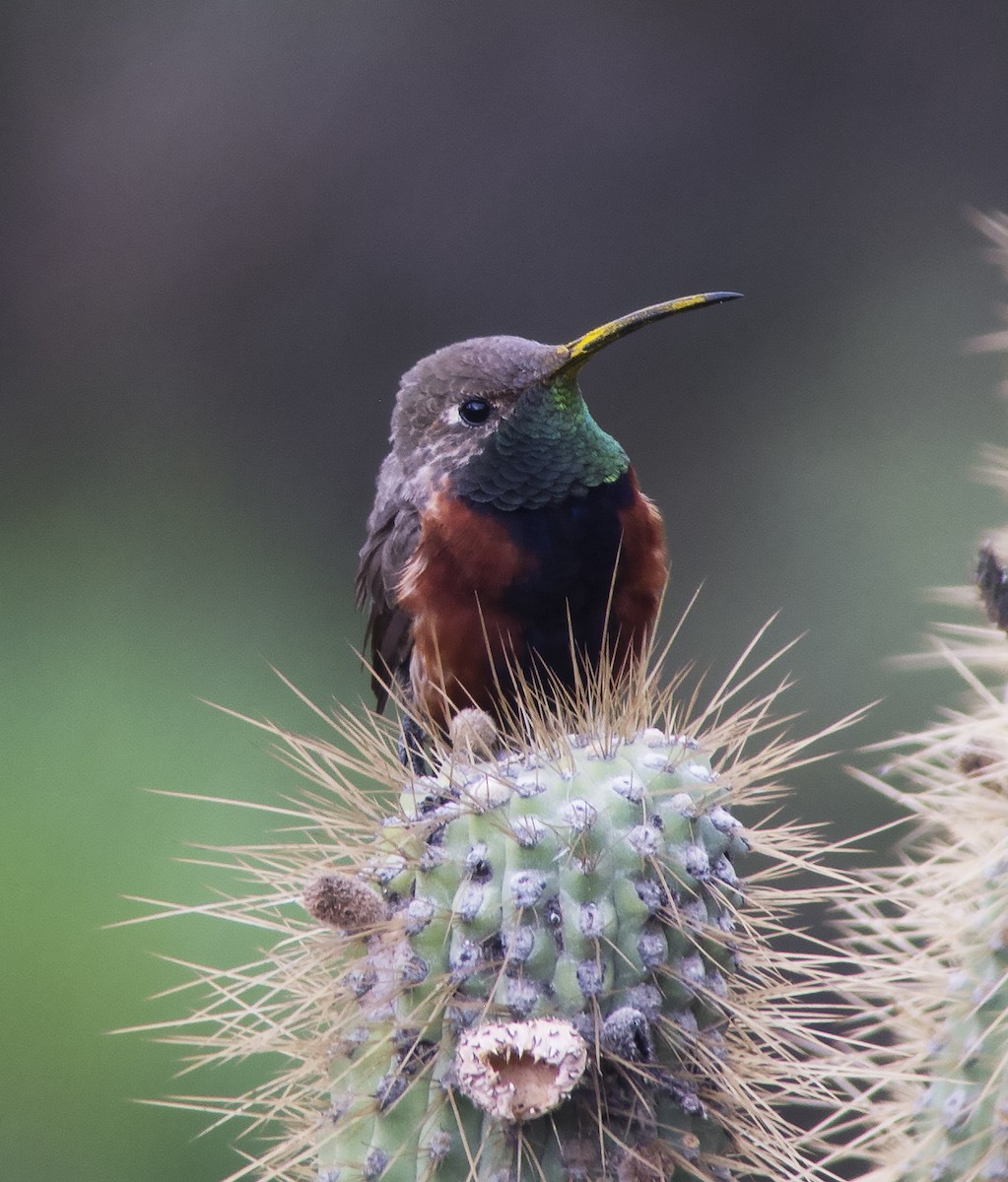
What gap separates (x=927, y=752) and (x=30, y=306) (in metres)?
4.85

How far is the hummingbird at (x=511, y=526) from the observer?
2.10 metres

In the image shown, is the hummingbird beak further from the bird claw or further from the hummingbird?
the bird claw

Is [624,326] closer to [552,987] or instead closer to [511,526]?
[511,526]

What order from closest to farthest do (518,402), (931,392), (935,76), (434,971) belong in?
(434,971), (518,402), (931,392), (935,76)

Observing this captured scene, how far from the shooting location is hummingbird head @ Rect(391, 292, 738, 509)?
2.07 m

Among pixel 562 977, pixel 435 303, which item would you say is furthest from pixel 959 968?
pixel 435 303

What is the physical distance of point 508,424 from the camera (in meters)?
2.10

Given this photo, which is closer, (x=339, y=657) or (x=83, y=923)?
(x=83, y=923)

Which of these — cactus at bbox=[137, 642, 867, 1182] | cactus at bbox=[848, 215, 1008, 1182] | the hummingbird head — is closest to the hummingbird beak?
the hummingbird head

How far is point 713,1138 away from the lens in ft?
3.99

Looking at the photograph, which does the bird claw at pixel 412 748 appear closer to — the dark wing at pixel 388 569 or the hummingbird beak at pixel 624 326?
the dark wing at pixel 388 569

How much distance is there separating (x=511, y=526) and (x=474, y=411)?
165 mm

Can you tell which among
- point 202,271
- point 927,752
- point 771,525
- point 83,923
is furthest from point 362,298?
point 927,752

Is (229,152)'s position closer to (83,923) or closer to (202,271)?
(202,271)
